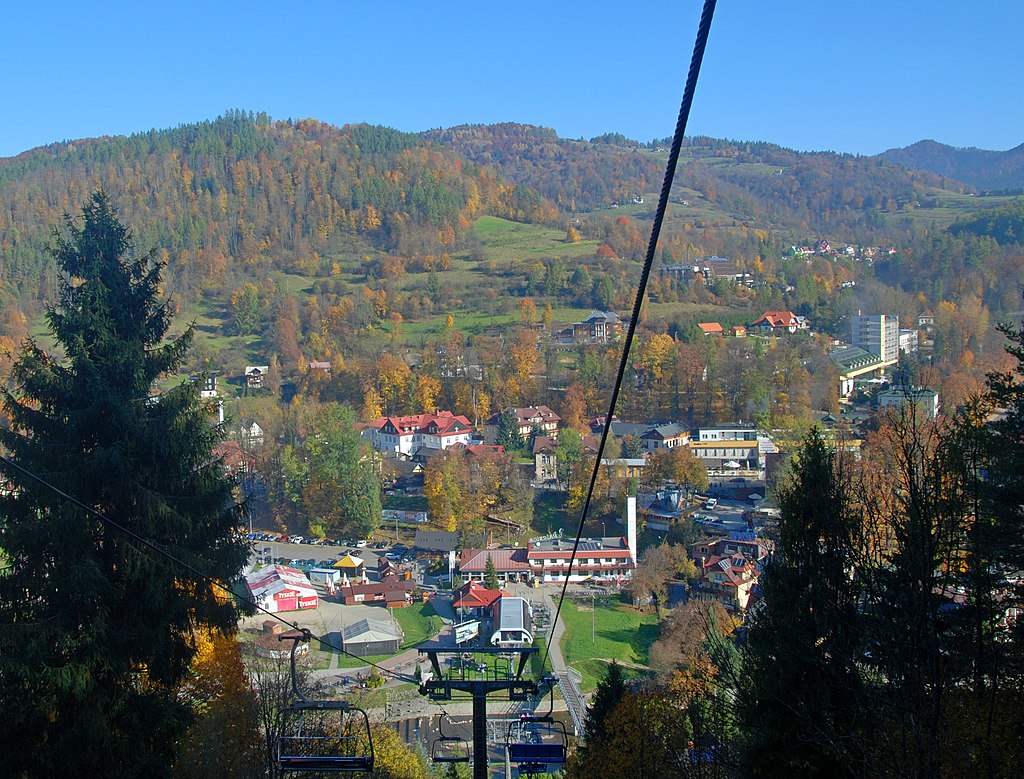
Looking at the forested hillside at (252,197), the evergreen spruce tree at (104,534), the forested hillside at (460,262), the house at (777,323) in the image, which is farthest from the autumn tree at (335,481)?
the forested hillside at (252,197)

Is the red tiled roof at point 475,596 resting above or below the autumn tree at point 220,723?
below

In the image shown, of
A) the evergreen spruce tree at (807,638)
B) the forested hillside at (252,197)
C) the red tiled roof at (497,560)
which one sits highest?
the forested hillside at (252,197)

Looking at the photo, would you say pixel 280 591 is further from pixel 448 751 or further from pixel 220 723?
pixel 220 723

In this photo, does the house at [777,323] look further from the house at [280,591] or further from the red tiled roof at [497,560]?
the house at [280,591]

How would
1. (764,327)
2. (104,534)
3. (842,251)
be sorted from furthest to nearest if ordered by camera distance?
(842,251) < (764,327) < (104,534)

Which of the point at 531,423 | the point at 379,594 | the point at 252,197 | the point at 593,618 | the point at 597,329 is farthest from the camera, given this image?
the point at 252,197

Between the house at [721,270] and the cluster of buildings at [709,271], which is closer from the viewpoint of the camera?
the cluster of buildings at [709,271]

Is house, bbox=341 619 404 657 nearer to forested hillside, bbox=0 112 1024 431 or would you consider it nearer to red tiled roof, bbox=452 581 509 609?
red tiled roof, bbox=452 581 509 609

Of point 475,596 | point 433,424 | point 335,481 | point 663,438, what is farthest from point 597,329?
point 475,596
